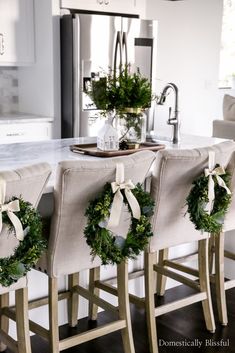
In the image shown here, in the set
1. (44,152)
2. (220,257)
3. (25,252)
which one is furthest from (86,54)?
(25,252)

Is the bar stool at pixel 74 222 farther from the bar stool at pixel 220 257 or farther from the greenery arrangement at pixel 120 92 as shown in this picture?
the greenery arrangement at pixel 120 92

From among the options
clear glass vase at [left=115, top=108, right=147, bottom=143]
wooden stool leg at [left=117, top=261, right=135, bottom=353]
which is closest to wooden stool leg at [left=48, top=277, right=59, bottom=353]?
wooden stool leg at [left=117, top=261, right=135, bottom=353]

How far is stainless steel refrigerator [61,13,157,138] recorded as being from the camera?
4535 millimetres

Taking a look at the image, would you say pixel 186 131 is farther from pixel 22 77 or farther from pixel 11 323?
pixel 11 323

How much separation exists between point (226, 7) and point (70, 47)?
3.27 m

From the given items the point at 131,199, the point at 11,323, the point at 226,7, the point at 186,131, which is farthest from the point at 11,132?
the point at 226,7

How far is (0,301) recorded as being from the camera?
7.82 feet

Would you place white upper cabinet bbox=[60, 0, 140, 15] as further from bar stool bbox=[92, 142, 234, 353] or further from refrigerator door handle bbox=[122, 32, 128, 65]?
bar stool bbox=[92, 142, 234, 353]

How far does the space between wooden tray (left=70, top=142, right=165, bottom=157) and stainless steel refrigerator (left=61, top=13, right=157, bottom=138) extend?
1625 mm

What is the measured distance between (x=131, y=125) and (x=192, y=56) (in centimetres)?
435

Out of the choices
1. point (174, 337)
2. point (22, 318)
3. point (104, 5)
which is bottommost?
point (174, 337)

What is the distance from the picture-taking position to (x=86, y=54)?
4.61 m

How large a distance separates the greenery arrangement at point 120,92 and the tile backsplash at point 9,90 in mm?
2597

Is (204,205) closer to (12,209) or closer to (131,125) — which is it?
(131,125)
